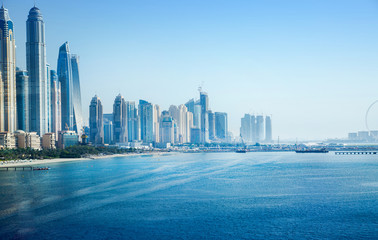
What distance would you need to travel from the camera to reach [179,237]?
21453 millimetres

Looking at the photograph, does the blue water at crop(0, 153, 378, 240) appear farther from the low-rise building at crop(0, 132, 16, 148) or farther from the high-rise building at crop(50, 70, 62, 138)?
the high-rise building at crop(50, 70, 62, 138)

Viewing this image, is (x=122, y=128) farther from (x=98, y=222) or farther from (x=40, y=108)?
(x=98, y=222)

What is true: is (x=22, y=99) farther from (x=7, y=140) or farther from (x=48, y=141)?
(x=7, y=140)

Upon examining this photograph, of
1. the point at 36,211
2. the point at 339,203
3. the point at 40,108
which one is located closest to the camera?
the point at 36,211

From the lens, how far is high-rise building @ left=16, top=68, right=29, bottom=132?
132500 millimetres

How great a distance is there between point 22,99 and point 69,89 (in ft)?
156

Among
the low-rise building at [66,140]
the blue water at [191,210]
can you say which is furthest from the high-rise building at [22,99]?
the blue water at [191,210]

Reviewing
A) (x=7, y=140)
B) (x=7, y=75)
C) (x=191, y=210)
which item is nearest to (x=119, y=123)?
(x=7, y=75)

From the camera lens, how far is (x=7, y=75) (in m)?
123

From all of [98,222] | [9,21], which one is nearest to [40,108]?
[9,21]

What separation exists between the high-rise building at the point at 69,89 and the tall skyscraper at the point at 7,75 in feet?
163

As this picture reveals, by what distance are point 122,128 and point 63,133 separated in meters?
58.1

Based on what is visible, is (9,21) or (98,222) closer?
(98,222)

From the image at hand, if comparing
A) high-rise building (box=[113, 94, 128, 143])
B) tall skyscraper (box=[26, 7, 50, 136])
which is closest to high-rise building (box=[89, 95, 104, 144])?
high-rise building (box=[113, 94, 128, 143])
